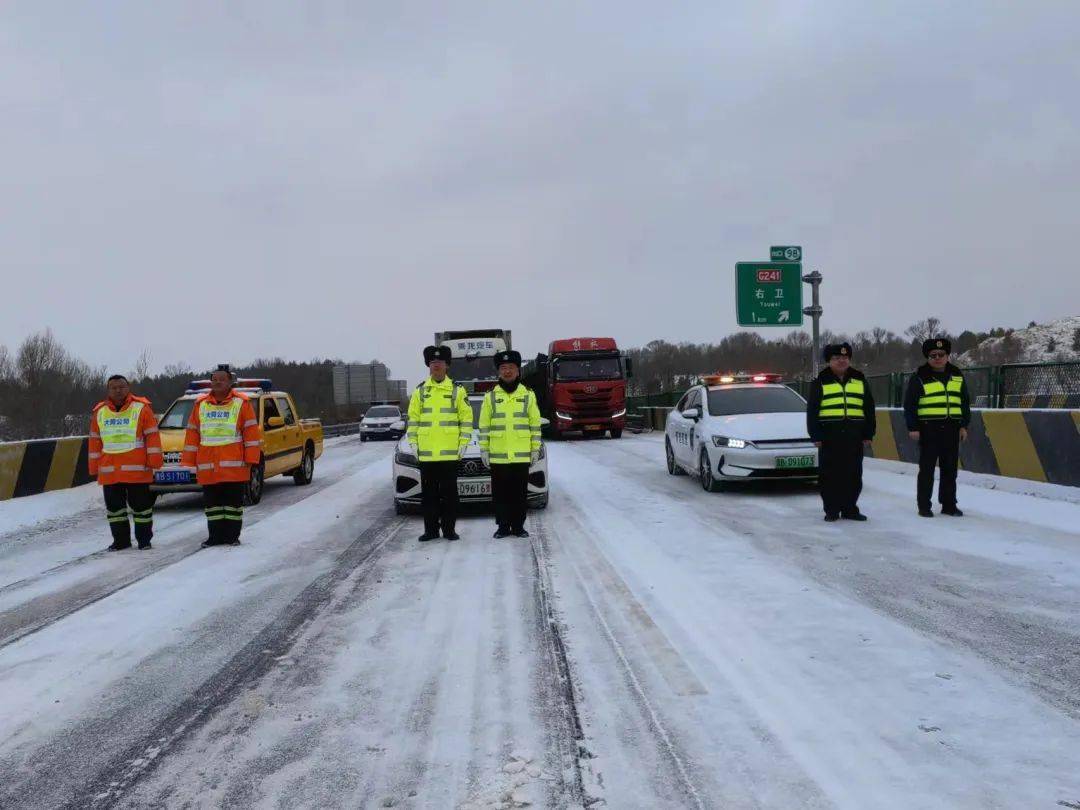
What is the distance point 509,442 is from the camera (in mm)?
8805

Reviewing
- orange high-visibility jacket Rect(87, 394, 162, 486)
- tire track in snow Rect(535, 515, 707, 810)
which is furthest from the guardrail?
tire track in snow Rect(535, 515, 707, 810)

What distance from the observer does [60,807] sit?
3062mm

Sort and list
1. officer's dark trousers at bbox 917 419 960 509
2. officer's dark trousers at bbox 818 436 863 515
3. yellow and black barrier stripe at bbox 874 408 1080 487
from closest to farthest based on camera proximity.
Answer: officer's dark trousers at bbox 818 436 863 515 < officer's dark trousers at bbox 917 419 960 509 < yellow and black barrier stripe at bbox 874 408 1080 487

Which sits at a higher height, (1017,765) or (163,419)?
(163,419)

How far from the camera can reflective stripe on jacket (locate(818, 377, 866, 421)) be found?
926 centimetres

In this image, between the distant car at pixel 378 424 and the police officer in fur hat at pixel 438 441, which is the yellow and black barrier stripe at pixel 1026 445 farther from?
the distant car at pixel 378 424

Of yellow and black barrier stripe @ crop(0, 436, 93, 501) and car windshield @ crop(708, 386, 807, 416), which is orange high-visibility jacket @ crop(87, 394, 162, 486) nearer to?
yellow and black barrier stripe @ crop(0, 436, 93, 501)

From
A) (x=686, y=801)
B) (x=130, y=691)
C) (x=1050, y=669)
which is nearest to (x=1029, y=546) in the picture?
(x=1050, y=669)

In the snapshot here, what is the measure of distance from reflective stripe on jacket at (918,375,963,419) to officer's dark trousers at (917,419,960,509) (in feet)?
0.25

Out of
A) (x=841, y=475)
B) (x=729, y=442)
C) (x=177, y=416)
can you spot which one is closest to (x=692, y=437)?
(x=729, y=442)

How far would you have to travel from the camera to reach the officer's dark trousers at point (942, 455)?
9211 millimetres

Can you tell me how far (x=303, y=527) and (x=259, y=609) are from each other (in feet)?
13.0

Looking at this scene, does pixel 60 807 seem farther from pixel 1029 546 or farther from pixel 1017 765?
pixel 1029 546

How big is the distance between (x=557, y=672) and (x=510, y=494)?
4492mm
